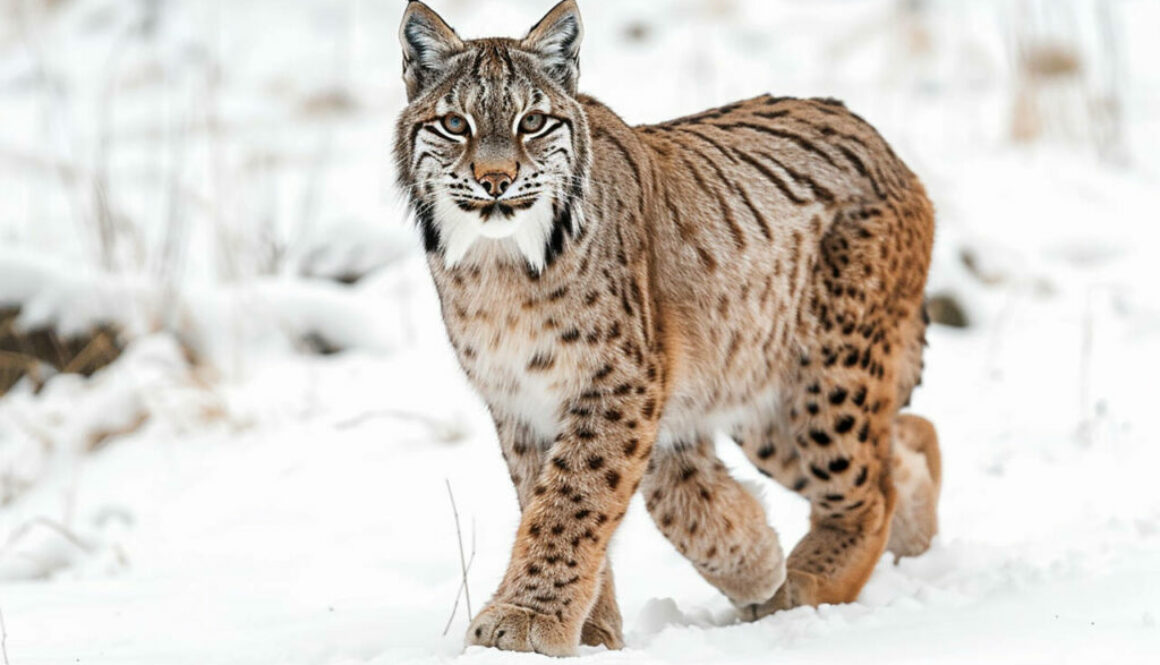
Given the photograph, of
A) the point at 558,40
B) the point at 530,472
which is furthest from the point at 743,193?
the point at 530,472

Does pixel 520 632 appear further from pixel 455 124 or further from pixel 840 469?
pixel 840 469

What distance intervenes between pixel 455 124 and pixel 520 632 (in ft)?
4.18

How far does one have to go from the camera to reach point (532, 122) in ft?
12.5

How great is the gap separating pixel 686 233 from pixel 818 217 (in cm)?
49

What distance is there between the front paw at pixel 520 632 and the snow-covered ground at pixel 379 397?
0.43ft

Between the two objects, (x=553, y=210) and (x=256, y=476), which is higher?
(x=553, y=210)

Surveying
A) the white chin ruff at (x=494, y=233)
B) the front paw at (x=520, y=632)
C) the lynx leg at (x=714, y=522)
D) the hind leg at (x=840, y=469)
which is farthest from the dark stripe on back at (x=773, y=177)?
the front paw at (x=520, y=632)

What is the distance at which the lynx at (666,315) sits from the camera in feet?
12.6

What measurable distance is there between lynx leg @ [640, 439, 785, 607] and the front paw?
815mm

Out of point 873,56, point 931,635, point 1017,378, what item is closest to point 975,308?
point 1017,378

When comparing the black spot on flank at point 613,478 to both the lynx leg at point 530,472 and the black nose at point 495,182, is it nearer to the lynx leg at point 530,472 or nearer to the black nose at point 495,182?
the lynx leg at point 530,472

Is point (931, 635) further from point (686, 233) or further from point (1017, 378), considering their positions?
point (1017, 378)

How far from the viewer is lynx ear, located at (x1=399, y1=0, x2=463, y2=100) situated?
3965mm

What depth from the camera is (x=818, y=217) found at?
4.66 metres
